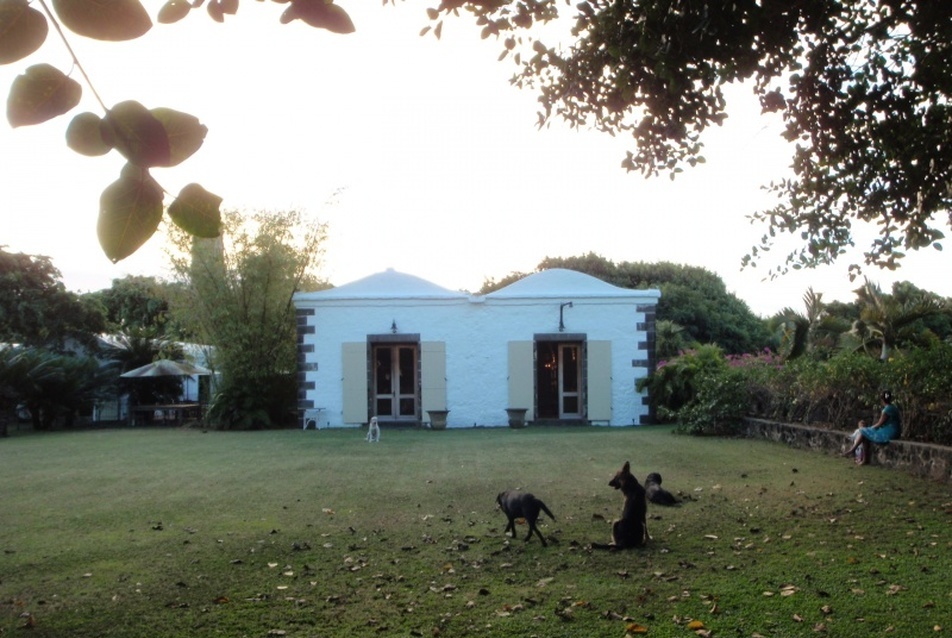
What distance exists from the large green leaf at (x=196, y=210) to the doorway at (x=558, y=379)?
1906 centimetres

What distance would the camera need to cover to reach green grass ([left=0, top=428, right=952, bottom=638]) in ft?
16.1

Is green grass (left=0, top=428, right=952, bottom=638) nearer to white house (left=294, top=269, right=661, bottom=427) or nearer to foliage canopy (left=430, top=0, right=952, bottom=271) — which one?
foliage canopy (left=430, top=0, right=952, bottom=271)

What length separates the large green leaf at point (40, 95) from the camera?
1.43m

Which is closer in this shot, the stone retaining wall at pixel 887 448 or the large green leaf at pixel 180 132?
the large green leaf at pixel 180 132

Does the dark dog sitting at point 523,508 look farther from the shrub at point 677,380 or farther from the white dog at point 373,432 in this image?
the shrub at point 677,380

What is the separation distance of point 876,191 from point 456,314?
12696 mm

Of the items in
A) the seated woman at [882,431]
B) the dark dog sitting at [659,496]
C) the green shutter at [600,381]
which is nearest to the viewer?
the dark dog sitting at [659,496]

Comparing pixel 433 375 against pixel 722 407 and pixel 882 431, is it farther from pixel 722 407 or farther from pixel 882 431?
pixel 882 431

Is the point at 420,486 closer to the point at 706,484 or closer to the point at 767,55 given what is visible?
the point at 706,484

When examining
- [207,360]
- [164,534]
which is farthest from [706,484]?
[207,360]

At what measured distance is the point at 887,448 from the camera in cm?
1055

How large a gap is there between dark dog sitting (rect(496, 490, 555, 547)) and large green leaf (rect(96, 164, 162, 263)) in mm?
5536

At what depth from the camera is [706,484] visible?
9.73 m

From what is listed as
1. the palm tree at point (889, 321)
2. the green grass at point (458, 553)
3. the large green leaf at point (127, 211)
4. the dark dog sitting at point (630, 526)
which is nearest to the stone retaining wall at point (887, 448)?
the green grass at point (458, 553)
